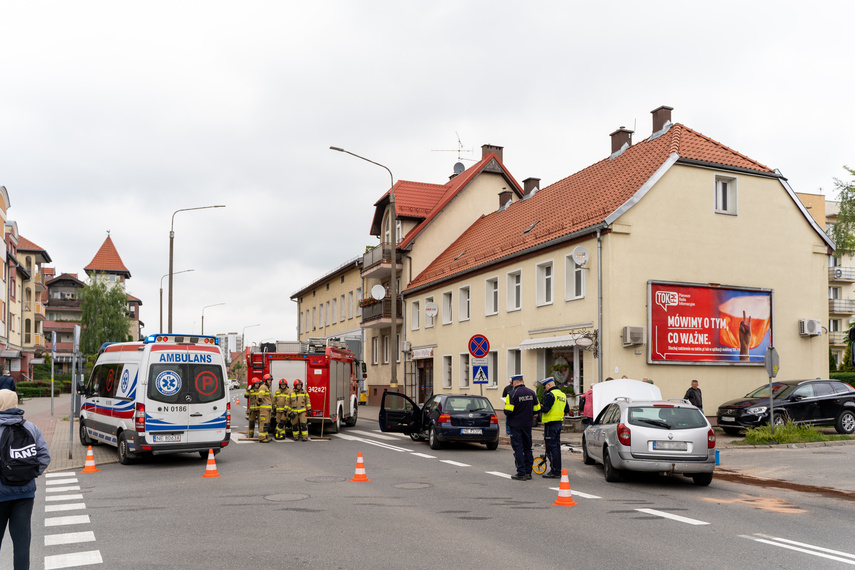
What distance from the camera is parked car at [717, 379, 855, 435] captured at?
2189cm

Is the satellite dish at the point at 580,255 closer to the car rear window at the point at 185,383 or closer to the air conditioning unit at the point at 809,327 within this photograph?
the air conditioning unit at the point at 809,327

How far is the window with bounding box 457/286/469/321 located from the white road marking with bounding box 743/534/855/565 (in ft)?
86.0

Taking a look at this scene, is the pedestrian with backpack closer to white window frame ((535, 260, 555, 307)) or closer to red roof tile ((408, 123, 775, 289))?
red roof tile ((408, 123, 775, 289))

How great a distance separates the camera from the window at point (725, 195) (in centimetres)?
2695

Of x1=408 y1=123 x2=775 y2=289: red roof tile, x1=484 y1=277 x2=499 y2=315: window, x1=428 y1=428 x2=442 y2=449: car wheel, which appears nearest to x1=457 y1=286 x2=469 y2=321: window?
x1=408 y1=123 x2=775 y2=289: red roof tile

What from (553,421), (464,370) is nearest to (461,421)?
(553,421)

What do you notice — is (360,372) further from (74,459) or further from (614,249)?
(74,459)

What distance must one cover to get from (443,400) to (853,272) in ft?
207

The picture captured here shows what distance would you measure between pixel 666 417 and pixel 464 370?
70.2 feet

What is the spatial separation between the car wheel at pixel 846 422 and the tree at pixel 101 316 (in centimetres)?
7348

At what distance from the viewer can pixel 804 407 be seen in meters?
22.0

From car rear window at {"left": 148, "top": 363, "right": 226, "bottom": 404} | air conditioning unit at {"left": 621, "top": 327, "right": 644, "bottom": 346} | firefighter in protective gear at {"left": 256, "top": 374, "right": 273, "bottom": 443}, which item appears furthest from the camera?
air conditioning unit at {"left": 621, "top": 327, "right": 644, "bottom": 346}

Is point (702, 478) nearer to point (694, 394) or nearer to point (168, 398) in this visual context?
point (168, 398)

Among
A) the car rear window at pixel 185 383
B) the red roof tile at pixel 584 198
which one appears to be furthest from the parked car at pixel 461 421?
the red roof tile at pixel 584 198
